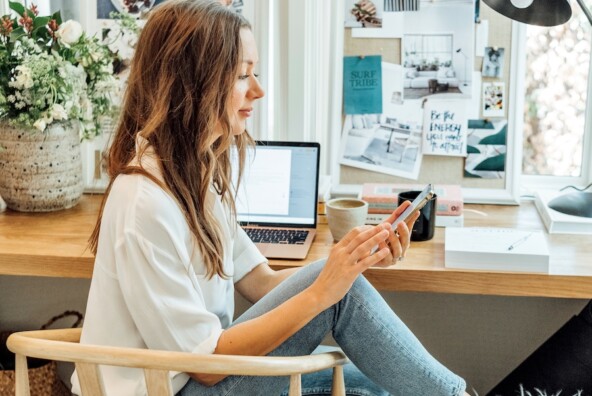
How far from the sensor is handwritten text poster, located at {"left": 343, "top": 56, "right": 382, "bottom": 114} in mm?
2018

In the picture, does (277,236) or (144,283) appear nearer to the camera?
(144,283)

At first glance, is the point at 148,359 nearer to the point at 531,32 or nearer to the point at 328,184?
the point at 328,184

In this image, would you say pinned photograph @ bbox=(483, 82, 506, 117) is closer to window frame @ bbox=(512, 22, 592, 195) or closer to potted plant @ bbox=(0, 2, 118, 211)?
window frame @ bbox=(512, 22, 592, 195)

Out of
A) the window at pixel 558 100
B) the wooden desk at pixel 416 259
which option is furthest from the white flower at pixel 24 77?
the window at pixel 558 100

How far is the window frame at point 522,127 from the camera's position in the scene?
1969mm

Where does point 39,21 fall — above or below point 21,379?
above

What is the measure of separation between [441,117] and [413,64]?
15cm

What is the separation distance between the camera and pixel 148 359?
1.11 m

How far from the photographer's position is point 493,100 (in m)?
1.99

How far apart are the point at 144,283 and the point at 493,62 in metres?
1.15

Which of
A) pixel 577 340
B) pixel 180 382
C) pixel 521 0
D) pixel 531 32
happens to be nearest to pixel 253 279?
pixel 180 382

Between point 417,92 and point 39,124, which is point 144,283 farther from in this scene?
point 417,92

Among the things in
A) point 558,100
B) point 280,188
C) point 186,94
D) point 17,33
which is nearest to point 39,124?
point 17,33

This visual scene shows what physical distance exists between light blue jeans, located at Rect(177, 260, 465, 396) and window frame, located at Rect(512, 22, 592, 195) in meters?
0.84
